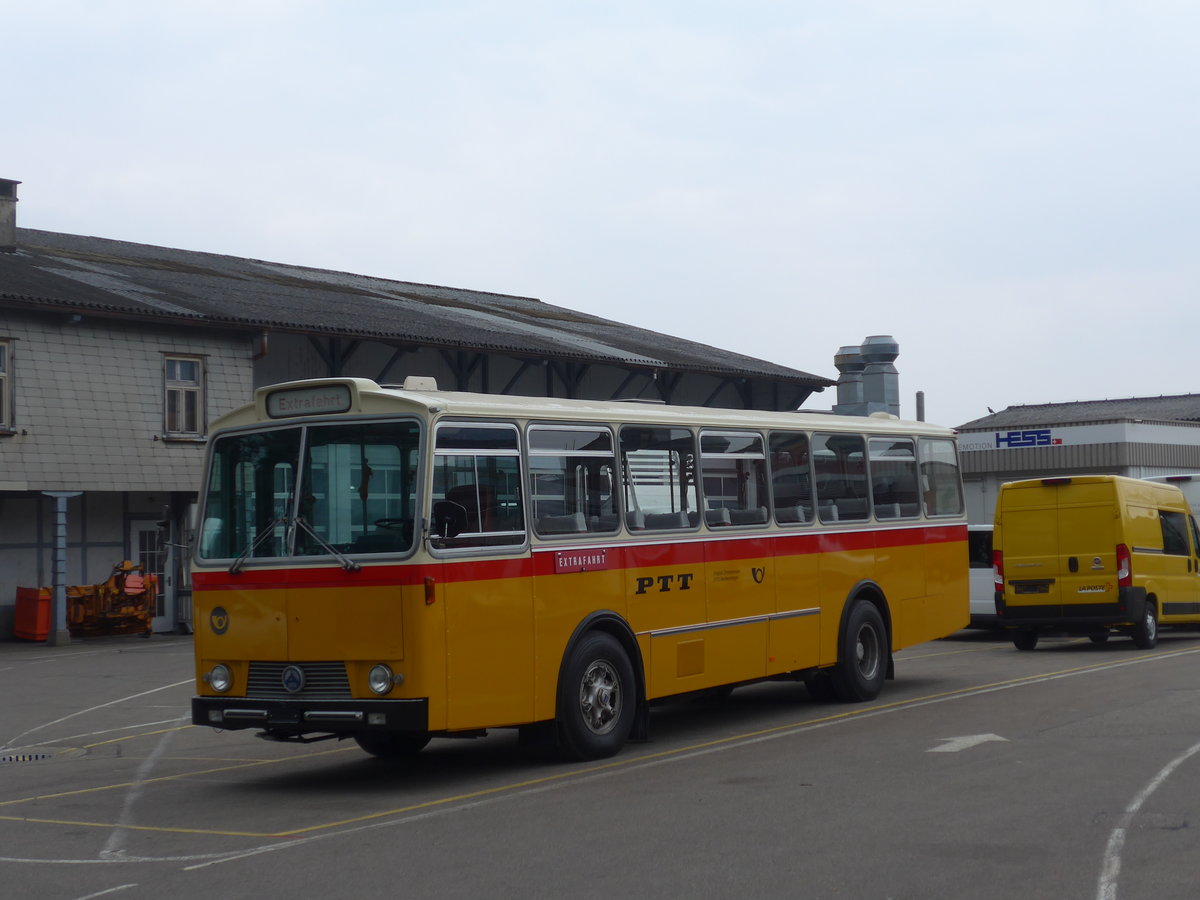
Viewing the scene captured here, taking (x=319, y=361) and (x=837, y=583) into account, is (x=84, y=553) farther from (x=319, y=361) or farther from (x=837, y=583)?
(x=837, y=583)

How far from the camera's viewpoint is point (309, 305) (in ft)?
114

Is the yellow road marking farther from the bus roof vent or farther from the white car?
the white car

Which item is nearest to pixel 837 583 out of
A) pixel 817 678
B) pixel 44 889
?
pixel 817 678

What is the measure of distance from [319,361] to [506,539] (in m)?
23.2

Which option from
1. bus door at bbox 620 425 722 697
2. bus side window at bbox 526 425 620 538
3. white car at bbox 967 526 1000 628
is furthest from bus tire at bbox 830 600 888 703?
white car at bbox 967 526 1000 628

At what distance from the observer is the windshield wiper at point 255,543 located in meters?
10.8

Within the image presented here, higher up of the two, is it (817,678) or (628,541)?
(628,541)

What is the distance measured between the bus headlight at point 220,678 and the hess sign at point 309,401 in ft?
5.92

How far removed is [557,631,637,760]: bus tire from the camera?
36.8ft

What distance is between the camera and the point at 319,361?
33.2 m

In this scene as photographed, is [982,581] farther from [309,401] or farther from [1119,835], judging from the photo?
[1119,835]

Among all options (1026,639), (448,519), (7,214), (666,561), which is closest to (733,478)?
(666,561)

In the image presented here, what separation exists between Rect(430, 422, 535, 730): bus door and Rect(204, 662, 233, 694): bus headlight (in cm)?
168

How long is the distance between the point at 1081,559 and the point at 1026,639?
1.55 m
